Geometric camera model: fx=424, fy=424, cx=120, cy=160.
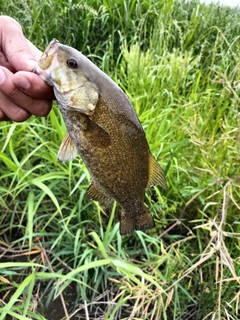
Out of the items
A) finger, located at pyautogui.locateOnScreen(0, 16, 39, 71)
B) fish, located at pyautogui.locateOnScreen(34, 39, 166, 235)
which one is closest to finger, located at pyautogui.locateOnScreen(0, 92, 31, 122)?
finger, located at pyautogui.locateOnScreen(0, 16, 39, 71)

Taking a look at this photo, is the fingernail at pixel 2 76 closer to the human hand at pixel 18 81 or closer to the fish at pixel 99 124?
the human hand at pixel 18 81

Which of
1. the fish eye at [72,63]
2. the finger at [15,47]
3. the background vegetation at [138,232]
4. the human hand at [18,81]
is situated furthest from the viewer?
the background vegetation at [138,232]

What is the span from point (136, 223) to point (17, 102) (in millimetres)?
491

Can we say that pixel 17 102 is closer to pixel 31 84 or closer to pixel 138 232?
pixel 31 84

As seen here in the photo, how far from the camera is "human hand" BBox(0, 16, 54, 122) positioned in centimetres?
107

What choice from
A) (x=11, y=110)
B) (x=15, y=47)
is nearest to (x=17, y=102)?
(x=11, y=110)

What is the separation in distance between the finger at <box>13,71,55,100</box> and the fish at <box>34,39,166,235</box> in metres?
0.02

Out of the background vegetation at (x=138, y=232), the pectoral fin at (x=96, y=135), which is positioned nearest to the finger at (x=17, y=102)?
the pectoral fin at (x=96, y=135)

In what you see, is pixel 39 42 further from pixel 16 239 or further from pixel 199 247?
pixel 199 247

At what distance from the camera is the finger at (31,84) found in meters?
1.04

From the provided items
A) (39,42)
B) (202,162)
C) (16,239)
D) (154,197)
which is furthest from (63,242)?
(39,42)

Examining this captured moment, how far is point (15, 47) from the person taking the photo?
122 cm

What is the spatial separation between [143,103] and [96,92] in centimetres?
132

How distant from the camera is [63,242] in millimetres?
1818
